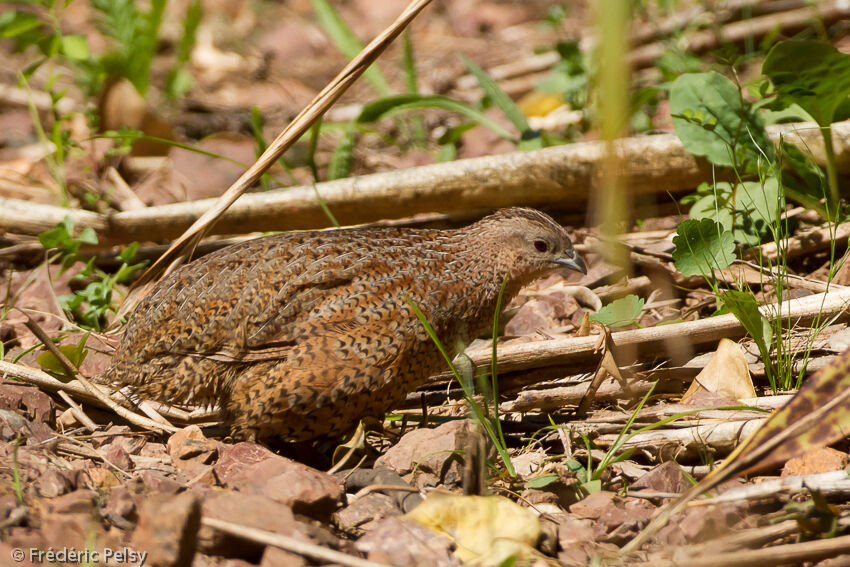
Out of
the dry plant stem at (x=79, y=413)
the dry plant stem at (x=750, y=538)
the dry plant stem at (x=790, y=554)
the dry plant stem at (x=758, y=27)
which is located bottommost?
the dry plant stem at (x=790, y=554)

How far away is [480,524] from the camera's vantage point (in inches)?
111

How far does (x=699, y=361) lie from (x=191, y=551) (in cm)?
238

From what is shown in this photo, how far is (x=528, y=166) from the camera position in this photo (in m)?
4.99

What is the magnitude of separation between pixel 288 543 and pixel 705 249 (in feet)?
7.63

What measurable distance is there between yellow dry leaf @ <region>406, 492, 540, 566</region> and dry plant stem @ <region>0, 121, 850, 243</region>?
2.45 meters

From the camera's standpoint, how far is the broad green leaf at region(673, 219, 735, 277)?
12.9 ft

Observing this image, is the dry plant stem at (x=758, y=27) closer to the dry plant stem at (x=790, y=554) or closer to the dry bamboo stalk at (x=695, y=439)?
the dry bamboo stalk at (x=695, y=439)

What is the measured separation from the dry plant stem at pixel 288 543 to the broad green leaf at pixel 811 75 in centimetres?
303

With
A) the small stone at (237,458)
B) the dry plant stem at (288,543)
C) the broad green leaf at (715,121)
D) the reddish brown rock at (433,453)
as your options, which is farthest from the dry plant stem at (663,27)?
the dry plant stem at (288,543)

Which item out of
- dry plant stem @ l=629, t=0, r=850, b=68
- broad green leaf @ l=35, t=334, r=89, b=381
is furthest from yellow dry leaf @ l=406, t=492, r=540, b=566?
dry plant stem @ l=629, t=0, r=850, b=68

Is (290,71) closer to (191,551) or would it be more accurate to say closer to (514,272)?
(514,272)

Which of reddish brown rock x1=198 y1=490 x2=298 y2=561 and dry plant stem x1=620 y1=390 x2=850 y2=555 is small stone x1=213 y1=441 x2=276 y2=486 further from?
dry plant stem x1=620 y1=390 x2=850 y2=555

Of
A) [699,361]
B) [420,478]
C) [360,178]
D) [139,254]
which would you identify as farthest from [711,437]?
[139,254]

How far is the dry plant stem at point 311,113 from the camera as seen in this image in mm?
3596
